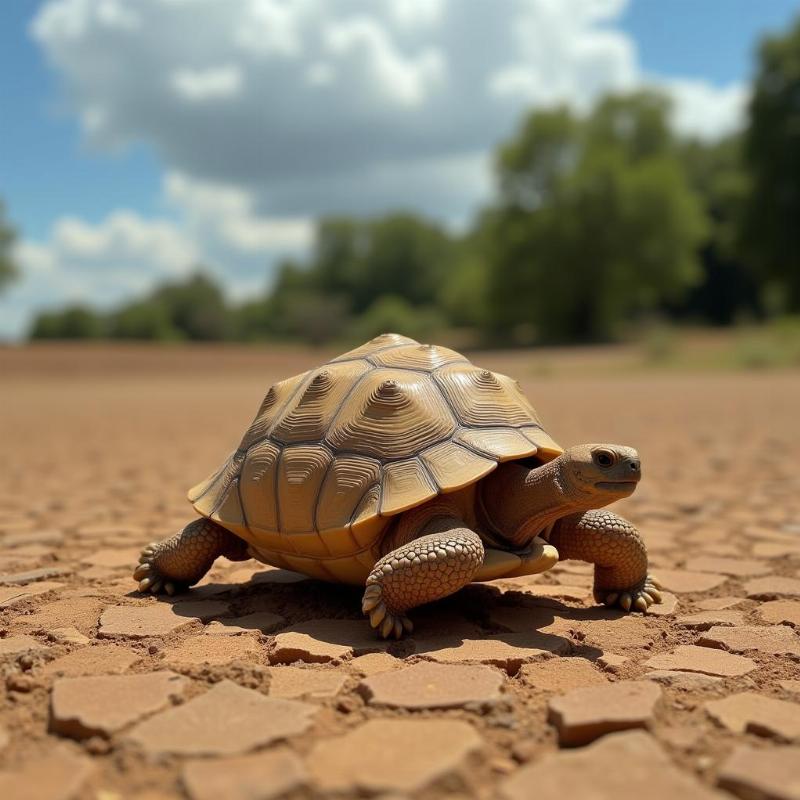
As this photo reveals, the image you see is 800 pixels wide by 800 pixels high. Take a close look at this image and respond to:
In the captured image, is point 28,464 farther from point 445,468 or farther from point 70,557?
point 445,468

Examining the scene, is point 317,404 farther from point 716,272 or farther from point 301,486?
point 716,272

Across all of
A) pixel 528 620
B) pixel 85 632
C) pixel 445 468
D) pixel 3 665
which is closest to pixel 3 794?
pixel 3 665

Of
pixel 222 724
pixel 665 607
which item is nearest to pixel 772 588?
pixel 665 607

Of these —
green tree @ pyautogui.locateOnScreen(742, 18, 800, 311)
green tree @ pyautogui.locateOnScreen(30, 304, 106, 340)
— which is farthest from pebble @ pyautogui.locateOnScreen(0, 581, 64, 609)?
green tree @ pyautogui.locateOnScreen(30, 304, 106, 340)

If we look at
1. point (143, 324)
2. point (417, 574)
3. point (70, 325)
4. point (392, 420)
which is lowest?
point (417, 574)

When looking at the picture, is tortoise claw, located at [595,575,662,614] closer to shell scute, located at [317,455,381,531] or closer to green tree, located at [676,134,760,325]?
shell scute, located at [317,455,381,531]

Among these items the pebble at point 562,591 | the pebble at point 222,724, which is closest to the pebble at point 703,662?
the pebble at point 562,591
